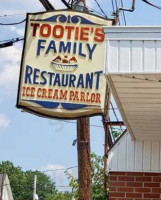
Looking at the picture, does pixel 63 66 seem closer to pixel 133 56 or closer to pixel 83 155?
pixel 83 155

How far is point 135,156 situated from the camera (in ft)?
→ 34.5

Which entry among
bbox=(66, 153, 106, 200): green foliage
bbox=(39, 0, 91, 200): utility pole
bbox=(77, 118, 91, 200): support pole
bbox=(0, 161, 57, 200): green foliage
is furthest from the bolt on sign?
bbox=(0, 161, 57, 200): green foliage

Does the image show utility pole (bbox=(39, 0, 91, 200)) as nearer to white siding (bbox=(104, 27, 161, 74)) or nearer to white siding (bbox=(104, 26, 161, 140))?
white siding (bbox=(104, 26, 161, 140))

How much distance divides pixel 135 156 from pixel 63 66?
10.5 ft

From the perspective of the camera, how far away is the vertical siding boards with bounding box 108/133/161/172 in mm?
10438

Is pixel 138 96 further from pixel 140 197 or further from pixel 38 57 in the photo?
pixel 38 57

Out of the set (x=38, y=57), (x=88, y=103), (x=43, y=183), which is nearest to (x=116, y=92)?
(x=88, y=103)

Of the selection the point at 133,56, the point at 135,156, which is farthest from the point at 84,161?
the point at 133,56

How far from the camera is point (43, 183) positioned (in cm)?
13350

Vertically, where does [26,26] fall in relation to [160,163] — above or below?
above

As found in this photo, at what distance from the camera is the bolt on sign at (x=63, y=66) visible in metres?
12.9

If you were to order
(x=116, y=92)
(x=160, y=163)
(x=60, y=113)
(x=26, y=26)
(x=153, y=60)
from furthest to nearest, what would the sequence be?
(x=26, y=26)
(x=60, y=113)
(x=160, y=163)
(x=116, y=92)
(x=153, y=60)

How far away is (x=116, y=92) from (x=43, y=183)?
127 m

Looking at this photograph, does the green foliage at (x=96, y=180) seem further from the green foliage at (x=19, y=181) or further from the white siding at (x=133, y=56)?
the green foliage at (x=19, y=181)
